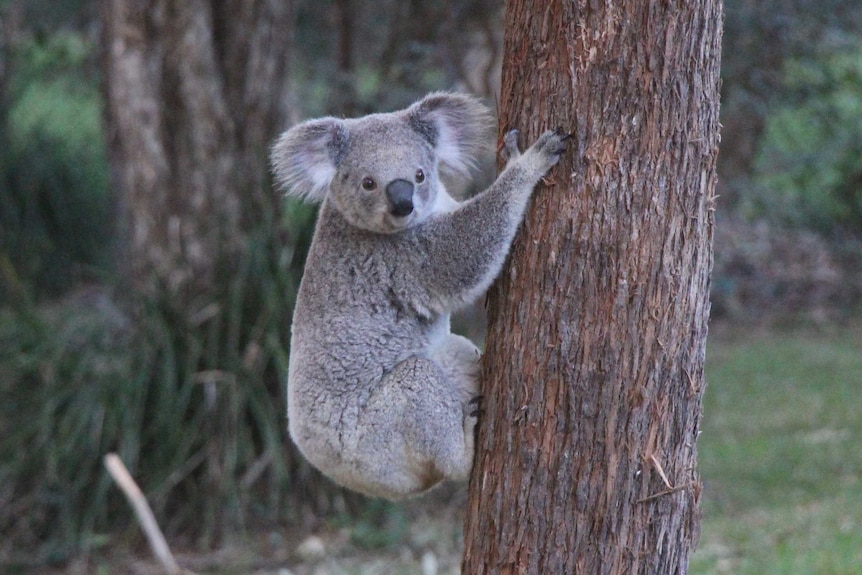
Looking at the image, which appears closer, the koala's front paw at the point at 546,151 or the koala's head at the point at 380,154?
the koala's front paw at the point at 546,151

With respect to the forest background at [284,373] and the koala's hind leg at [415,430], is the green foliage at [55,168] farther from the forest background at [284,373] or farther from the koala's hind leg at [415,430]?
the koala's hind leg at [415,430]

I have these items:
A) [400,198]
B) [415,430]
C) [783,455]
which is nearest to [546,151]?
[400,198]

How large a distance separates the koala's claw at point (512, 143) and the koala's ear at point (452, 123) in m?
0.57

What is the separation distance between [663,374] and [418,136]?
1186 millimetres

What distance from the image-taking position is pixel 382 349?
305 cm

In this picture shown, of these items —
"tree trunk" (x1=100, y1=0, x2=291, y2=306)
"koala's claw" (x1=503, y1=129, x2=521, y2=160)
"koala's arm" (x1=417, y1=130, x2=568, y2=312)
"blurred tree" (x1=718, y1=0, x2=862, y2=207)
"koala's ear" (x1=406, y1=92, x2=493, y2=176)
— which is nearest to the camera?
"koala's arm" (x1=417, y1=130, x2=568, y2=312)

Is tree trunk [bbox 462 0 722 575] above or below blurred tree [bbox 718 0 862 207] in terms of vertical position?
below

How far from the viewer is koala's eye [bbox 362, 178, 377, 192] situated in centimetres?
308

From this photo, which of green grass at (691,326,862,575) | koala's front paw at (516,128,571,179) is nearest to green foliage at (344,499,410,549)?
green grass at (691,326,862,575)

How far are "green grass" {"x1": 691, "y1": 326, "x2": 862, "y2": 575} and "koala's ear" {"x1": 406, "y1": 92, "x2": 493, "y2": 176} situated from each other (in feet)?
8.61

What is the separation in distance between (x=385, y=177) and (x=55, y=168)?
28.1 feet

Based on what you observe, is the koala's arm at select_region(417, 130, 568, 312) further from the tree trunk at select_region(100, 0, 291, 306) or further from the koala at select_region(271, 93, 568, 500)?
the tree trunk at select_region(100, 0, 291, 306)

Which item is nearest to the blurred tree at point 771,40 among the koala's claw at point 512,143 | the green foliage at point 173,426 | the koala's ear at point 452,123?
the green foliage at point 173,426

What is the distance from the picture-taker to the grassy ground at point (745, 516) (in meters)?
5.04
